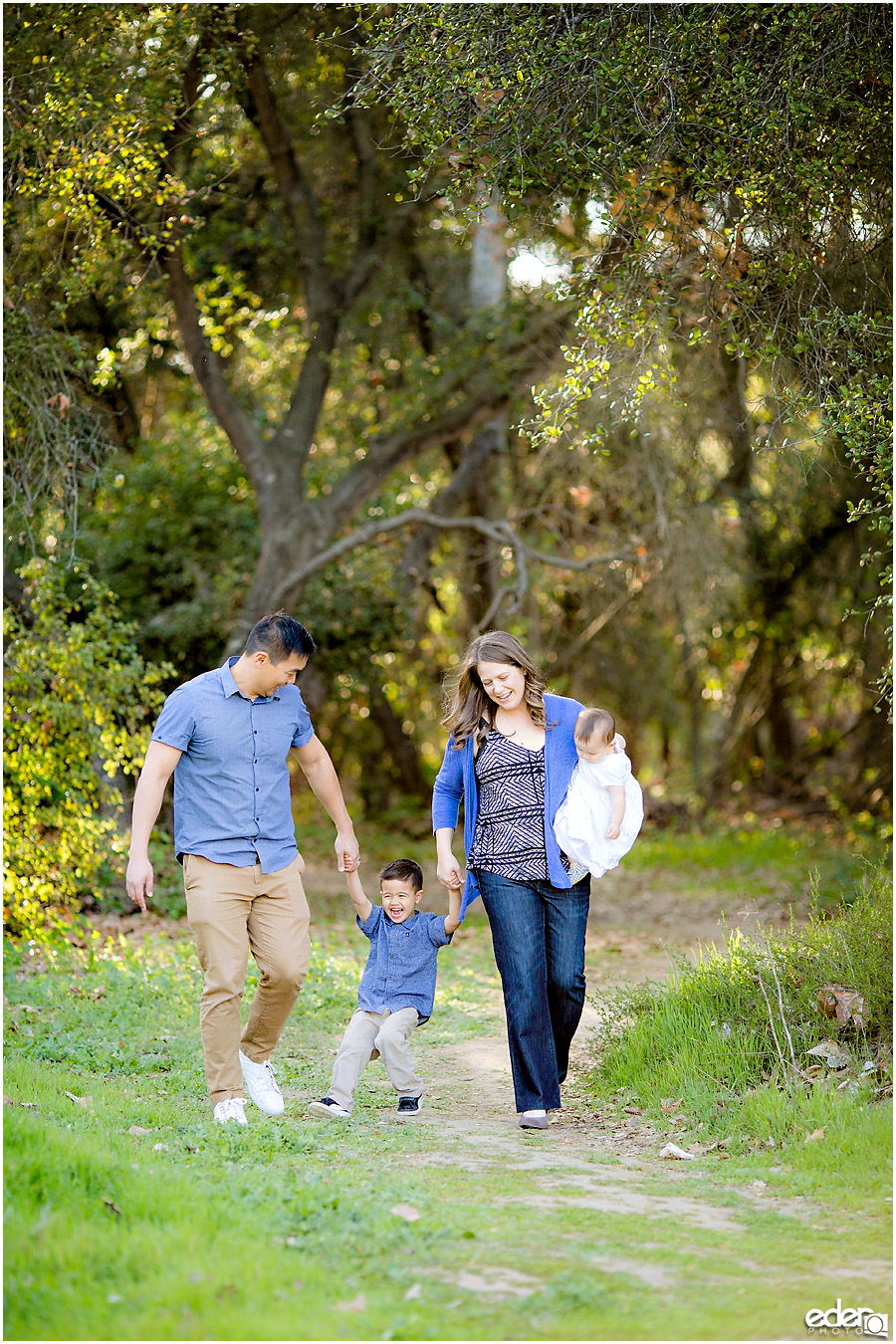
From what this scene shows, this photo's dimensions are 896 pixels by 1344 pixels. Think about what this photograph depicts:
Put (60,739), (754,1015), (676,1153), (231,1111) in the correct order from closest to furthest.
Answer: (676,1153) < (231,1111) < (754,1015) < (60,739)

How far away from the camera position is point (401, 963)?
5051 mm

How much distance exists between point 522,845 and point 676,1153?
126 centimetres

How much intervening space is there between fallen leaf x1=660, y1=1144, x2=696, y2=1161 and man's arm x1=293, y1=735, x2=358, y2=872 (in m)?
1.62

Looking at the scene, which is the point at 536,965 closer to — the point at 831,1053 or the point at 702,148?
the point at 831,1053

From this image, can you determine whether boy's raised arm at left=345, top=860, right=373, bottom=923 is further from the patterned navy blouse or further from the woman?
the patterned navy blouse

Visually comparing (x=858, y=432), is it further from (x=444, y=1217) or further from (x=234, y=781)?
(x=444, y=1217)

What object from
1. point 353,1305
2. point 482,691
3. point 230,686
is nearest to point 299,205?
point 482,691

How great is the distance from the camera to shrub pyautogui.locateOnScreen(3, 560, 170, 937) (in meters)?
7.55

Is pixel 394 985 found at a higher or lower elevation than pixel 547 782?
lower

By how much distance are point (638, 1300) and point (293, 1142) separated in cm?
167

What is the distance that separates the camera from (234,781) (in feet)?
15.6

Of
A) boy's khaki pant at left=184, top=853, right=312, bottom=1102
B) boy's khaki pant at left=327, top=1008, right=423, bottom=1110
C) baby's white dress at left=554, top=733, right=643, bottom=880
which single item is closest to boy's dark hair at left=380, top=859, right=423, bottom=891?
boy's khaki pant at left=184, top=853, right=312, bottom=1102

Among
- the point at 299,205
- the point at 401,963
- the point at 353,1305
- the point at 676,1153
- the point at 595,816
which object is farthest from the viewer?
the point at 299,205

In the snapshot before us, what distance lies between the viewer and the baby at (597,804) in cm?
479
